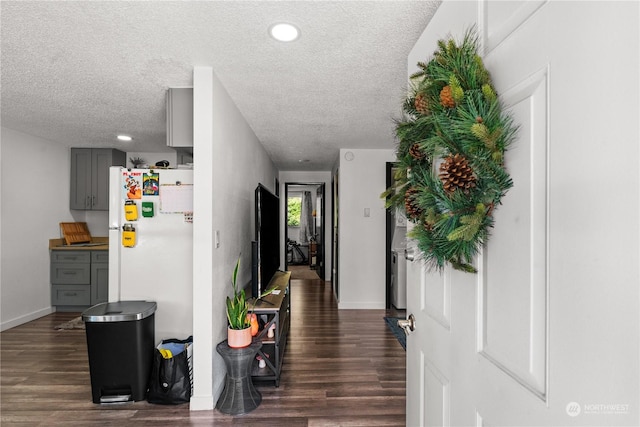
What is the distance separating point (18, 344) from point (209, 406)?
2.61 metres

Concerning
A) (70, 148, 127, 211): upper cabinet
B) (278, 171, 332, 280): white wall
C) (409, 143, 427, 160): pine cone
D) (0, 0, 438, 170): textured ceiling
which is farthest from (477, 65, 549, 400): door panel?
(278, 171, 332, 280): white wall

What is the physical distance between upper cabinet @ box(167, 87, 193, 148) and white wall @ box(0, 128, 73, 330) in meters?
2.80

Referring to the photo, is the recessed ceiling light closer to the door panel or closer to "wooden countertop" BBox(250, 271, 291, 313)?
the door panel

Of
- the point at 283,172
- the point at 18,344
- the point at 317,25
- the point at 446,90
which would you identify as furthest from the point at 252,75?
the point at 283,172

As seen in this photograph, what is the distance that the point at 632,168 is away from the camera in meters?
0.48

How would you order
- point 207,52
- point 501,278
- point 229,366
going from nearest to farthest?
point 501,278
point 207,52
point 229,366

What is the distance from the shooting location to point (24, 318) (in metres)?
3.96

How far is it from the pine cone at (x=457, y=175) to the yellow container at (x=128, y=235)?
2.45m

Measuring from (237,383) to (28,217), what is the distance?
3.81 m

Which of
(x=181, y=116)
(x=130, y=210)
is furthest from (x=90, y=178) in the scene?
(x=181, y=116)

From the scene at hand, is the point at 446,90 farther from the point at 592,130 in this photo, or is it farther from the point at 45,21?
the point at 45,21

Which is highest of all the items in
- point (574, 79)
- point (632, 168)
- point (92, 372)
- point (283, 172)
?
point (283, 172)

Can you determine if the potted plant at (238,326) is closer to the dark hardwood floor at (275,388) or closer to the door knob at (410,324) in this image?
the dark hardwood floor at (275,388)

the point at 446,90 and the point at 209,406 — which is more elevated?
the point at 446,90
